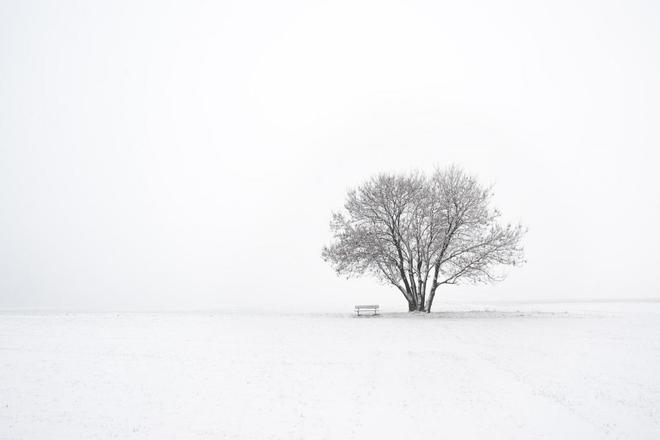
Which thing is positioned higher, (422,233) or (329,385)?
(422,233)

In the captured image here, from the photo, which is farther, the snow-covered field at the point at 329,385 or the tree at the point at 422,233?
the tree at the point at 422,233

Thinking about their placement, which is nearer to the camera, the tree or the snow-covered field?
the snow-covered field

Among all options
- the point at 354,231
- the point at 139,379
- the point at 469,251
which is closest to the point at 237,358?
the point at 139,379

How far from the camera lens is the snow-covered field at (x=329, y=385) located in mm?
11188

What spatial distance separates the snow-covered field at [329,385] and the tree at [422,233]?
1254cm

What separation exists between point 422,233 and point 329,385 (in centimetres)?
2429

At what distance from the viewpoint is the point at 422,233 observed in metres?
36.6

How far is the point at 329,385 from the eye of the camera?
14203 mm

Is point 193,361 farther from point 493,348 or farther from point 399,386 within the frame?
point 493,348

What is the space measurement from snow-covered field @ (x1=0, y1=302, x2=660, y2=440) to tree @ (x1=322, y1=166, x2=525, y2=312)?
12535 mm

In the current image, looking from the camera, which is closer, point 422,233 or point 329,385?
point 329,385

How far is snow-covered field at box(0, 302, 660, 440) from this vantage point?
36.7 ft

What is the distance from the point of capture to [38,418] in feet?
39.5

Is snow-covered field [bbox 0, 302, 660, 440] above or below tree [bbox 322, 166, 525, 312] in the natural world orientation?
below
